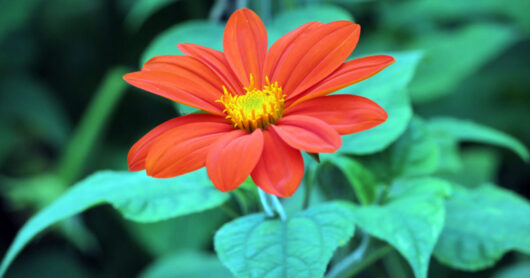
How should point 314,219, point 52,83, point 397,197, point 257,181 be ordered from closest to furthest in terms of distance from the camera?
point 257,181, point 314,219, point 397,197, point 52,83

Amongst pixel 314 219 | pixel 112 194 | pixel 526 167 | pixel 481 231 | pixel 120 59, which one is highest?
pixel 120 59

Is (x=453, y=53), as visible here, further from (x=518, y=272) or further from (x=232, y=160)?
(x=232, y=160)

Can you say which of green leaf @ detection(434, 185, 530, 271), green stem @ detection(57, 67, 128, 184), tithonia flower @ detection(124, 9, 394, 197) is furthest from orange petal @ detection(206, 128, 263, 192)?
green stem @ detection(57, 67, 128, 184)

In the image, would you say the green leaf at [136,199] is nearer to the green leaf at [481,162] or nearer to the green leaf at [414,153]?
the green leaf at [414,153]

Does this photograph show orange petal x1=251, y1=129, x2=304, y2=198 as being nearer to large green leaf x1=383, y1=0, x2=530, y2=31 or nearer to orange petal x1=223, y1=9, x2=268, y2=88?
orange petal x1=223, y1=9, x2=268, y2=88

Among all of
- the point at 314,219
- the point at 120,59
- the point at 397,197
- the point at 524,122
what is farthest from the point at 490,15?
the point at 314,219

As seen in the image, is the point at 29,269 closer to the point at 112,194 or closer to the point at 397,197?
the point at 112,194
